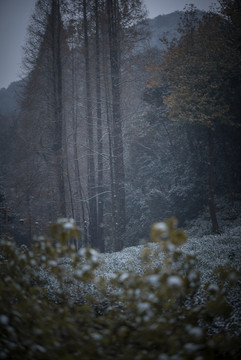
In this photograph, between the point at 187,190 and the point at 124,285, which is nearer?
the point at 124,285

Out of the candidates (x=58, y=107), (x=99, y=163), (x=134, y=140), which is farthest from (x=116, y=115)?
(x=58, y=107)

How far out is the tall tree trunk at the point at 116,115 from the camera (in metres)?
9.01

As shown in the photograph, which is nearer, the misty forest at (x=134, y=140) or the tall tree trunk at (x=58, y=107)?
the misty forest at (x=134, y=140)

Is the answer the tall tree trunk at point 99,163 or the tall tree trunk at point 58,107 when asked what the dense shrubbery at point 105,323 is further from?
the tall tree trunk at point 58,107

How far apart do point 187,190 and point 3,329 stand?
12025mm

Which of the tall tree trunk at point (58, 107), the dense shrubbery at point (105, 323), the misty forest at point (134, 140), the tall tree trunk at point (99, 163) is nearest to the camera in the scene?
the dense shrubbery at point (105, 323)

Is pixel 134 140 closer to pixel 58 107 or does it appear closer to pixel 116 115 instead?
pixel 116 115

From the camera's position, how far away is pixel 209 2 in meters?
10.7

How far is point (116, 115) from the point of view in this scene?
360 inches

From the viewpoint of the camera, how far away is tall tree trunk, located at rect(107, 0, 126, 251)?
29.6 ft

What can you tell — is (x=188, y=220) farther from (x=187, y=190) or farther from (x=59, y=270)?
(x=59, y=270)

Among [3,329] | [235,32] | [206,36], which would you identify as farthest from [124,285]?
[235,32]

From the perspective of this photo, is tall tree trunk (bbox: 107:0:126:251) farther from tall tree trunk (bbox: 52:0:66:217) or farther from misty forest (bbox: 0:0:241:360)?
tall tree trunk (bbox: 52:0:66:217)

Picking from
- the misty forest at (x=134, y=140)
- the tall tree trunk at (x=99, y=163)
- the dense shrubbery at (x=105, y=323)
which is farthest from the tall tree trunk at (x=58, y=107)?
the dense shrubbery at (x=105, y=323)
